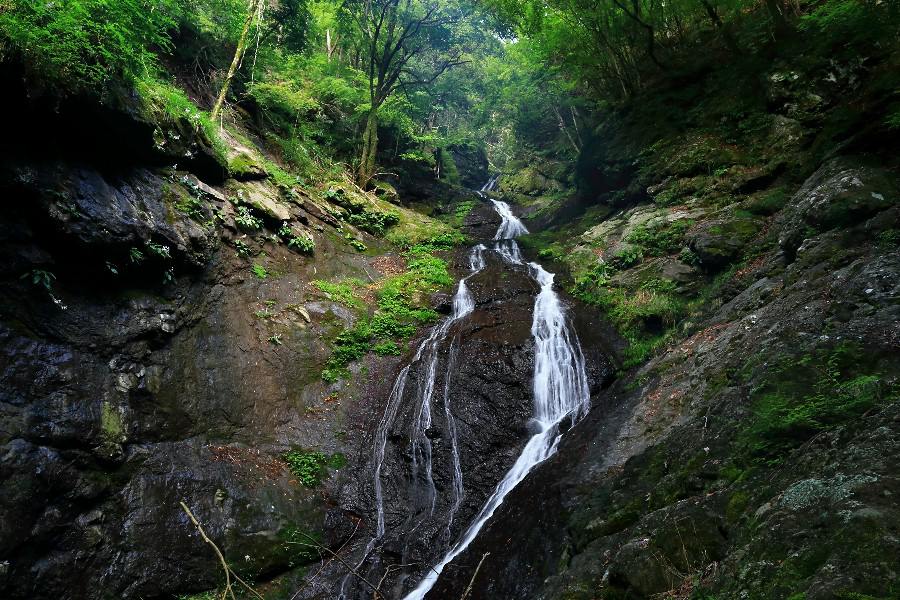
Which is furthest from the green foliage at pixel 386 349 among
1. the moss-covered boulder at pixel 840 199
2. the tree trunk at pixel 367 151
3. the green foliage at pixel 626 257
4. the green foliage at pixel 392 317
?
the tree trunk at pixel 367 151

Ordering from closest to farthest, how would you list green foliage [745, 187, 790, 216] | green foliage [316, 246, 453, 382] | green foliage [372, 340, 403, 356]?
green foliage [745, 187, 790, 216] → green foliage [316, 246, 453, 382] → green foliage [372, 340, 403, 356]

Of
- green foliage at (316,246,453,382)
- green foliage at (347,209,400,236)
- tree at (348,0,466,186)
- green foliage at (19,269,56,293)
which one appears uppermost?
tree at (348,0,466,186)

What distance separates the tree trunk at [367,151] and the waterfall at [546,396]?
8.88 metres

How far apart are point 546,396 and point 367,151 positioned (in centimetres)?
1285

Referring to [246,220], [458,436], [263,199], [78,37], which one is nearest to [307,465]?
[458,436]

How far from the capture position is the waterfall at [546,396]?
716cm

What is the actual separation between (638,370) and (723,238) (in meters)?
3.71

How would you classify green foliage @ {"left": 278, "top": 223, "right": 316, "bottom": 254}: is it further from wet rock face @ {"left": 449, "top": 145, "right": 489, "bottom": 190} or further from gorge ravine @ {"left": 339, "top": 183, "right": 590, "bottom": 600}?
wet rock face @ {"left": 449, "top": 145, "right": 489, "bottom": 190}

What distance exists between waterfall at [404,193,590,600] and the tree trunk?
8.88 meters

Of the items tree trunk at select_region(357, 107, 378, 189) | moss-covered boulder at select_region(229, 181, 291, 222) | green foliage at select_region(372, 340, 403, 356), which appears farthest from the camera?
tree trunk at select_region(357, 107, 378, 189)

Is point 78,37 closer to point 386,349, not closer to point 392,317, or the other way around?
point 386,349

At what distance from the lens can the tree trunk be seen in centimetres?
1734

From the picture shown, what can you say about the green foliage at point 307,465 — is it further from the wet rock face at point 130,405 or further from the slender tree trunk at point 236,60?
the slender tree trunk at point 236,60

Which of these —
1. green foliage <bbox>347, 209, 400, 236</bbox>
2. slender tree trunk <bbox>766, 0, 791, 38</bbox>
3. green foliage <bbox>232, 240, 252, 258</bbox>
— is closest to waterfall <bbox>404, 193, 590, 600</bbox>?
green foliage <bbox>347, 209, 400, 236</bbox>
